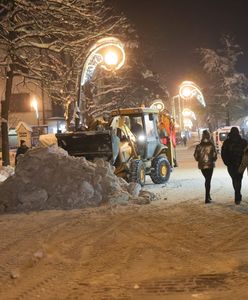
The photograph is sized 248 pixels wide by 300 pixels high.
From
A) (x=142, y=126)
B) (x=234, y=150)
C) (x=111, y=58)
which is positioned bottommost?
(x=234, y=150)

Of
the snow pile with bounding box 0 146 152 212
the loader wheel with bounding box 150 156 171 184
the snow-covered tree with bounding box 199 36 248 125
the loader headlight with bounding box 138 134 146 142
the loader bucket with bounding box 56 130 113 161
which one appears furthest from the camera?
the snow-covered tree with bounding box 199 36 248 125

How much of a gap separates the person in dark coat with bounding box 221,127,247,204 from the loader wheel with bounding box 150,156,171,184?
6.36 metres

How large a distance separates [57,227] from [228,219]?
3.34m

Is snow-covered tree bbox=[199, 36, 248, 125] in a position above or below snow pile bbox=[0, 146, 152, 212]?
above

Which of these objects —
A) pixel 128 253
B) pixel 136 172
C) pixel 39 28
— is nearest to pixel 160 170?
pixel 136 172

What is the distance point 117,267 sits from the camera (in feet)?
23.8

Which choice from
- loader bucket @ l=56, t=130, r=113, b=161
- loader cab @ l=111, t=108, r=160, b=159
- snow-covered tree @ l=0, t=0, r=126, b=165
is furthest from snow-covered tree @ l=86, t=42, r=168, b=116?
loader bucket @ l=56, t=130, r=113, b=161

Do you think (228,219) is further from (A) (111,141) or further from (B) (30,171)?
(A) (111,141)

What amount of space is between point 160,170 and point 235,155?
6847 millimetres

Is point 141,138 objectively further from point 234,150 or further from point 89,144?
point 234,150

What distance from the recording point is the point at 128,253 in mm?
7992

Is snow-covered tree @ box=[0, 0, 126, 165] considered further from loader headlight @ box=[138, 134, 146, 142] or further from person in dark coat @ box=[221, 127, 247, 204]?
person in dark coat @ box=[221, 127, 247, 204]

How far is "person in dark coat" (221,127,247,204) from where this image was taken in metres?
12.5

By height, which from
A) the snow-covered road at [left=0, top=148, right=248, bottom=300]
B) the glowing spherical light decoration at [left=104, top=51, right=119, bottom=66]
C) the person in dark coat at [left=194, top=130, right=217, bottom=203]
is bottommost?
the snow-covered road at [left=0, top=148, right=248, bottom=300]
